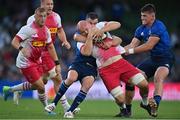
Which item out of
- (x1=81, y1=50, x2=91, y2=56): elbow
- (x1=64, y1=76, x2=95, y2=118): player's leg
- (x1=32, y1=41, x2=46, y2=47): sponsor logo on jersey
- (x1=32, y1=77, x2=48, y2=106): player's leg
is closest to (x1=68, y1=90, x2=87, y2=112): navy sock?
(x1=64, y1=76, x2=95, y2=118): player's leg

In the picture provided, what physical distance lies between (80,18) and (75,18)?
1133mm

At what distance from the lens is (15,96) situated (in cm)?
1898

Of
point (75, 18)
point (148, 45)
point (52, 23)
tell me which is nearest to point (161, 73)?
point (148, 45)

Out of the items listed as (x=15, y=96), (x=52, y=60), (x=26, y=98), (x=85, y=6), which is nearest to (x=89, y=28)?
(x=52, y=60)

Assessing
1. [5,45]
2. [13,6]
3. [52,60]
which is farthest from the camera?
[13,6]

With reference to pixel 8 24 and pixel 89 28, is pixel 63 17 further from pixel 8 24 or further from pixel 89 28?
pixel 89 28

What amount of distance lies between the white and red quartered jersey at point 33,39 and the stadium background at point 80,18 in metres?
7.73

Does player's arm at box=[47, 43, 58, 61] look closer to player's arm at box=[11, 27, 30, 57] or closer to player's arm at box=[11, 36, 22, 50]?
player's arm at box=[11, 27, 30, 57]

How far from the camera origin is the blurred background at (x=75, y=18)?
27.6 meters

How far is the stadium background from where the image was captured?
26.2 m

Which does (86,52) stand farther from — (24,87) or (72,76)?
(24,87)

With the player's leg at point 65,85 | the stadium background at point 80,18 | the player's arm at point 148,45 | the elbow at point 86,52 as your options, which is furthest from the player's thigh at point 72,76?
the stadium background at point 80,18

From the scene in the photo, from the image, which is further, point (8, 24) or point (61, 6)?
point (61, 6)

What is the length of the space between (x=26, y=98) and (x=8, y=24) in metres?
4.66
